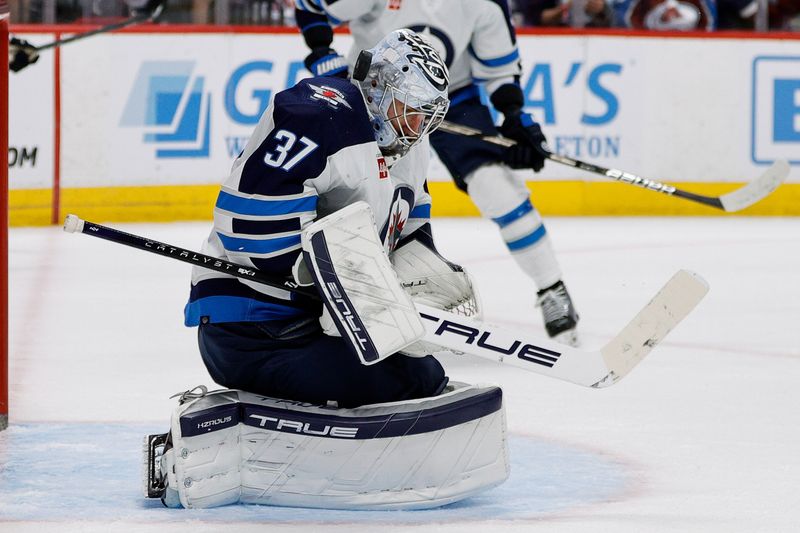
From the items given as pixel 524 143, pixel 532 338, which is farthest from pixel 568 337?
pixel 532 338

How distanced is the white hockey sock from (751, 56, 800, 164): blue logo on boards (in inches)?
141

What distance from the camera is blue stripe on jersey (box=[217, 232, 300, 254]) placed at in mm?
2168

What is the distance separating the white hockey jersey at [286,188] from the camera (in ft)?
7.04

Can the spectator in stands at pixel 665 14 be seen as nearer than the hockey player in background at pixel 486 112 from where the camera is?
No

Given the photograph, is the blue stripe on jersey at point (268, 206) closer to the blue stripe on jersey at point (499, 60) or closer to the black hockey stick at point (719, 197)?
the black hockey stick at point (719, 197)

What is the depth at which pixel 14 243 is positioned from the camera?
5746 millimetres

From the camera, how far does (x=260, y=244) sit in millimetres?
2186

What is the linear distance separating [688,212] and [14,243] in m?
3.34

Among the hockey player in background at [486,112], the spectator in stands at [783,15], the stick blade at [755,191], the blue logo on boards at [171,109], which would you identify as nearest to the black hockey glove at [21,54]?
the blue logo on boards at [171,109]

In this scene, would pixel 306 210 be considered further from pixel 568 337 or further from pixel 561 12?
pixel 561 12

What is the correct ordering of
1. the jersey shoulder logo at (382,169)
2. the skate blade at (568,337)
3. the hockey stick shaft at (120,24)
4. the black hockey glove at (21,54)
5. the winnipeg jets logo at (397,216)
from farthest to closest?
the hockey stick shaft at (120,24) < the black hockey glove at (21,54) < the skate blade at (568,337) < the winnipeg jets logo at (397,216) < the jersey shoulder logo at (382,169)

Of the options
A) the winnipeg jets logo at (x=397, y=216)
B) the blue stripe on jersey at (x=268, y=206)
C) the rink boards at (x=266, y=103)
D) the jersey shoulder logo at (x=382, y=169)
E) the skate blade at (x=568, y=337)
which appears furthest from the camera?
the rink boards at (x=266, y=103)

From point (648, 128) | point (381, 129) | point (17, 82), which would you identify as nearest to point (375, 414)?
point (381, 129)

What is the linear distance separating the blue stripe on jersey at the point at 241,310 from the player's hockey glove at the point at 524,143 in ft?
5.39
